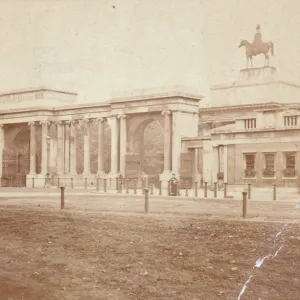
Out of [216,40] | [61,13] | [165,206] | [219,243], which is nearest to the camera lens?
[219,243]

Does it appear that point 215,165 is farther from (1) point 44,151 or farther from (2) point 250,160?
(1) point 44,151

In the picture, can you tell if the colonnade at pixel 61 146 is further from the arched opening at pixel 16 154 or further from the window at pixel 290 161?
the window at pixel 290 161

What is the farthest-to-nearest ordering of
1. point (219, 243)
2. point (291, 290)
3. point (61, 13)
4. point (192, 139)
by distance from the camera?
1. point (192, 139)
2. point (61, 13)
3. point (219, 243)
4. point (291, 290)

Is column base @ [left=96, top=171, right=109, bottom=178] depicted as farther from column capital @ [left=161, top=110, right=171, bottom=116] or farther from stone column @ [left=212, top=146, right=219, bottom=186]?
stone column @ [left=212, top=146, right=219, bottom=186]

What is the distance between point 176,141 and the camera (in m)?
46.9

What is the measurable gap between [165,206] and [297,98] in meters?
29.5

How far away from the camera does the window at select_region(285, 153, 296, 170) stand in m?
34.4

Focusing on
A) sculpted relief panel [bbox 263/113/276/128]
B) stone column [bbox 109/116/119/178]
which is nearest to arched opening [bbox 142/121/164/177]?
stone column [bbox 109/116/119/178]

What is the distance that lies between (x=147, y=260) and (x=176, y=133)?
3617cm

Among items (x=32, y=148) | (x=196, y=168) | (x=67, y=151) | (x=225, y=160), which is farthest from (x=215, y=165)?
(x=32, y=148)

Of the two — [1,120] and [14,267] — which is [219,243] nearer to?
[14,267]

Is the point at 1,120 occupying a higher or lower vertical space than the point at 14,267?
higher

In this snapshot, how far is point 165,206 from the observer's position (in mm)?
22078

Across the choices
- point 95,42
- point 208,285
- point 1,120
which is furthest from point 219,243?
point 1,120
